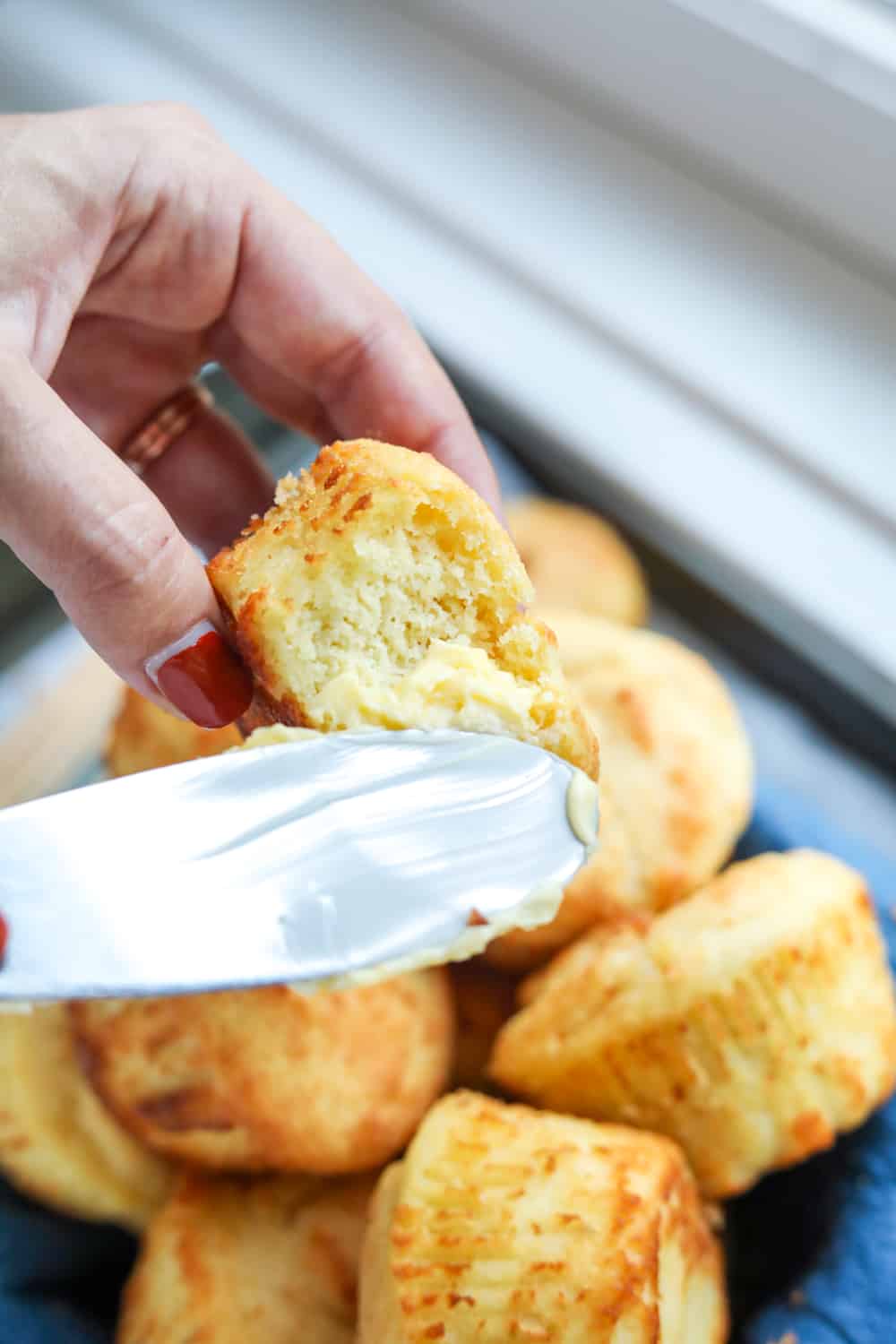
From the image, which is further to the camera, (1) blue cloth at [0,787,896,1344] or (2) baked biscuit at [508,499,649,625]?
(2) baked biscuit at [508,499,649,625]

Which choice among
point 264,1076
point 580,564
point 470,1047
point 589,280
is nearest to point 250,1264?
point 264,1076

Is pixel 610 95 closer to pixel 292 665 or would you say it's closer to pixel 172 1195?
pixel 292 665

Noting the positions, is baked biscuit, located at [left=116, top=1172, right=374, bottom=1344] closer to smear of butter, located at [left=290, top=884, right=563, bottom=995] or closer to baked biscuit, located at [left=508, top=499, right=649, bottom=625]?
smear of butter, located at [left=290, top=884, right=563, bottom=995]

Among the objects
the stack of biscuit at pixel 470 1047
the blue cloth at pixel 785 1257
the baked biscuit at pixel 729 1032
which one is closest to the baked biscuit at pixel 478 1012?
the stack of biscuit at pixel 470 1047

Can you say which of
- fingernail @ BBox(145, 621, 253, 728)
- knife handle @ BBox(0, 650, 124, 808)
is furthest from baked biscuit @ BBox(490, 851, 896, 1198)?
knife handle @ BBox(0, 650, 124, 808)

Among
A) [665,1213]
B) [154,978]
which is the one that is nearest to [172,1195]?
[665,1213]

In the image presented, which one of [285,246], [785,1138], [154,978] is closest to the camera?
[154,978]

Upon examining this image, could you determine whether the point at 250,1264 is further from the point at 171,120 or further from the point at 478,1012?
the point at 171,120
